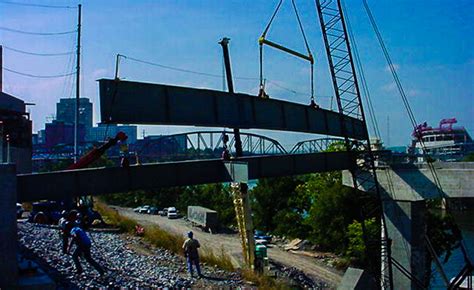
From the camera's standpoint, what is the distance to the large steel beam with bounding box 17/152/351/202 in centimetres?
1192

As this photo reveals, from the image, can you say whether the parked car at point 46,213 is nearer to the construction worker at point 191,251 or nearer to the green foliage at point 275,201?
the construction worker at point 191,251

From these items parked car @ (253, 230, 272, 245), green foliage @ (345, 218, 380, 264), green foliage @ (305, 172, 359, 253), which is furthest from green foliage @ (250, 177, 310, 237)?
green foliage @ (345, 218, 380, 264)

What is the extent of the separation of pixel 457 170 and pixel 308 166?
608cm

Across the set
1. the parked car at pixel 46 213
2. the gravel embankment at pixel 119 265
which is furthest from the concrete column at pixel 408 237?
the parked car at pixel 46 213

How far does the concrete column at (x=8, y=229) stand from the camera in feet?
30.3

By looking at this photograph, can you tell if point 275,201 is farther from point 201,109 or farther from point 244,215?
point 201,109

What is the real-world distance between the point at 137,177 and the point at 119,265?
13.4ft

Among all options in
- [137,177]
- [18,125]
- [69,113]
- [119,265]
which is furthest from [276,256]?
[69,113]

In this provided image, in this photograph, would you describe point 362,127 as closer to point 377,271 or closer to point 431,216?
point 377,271

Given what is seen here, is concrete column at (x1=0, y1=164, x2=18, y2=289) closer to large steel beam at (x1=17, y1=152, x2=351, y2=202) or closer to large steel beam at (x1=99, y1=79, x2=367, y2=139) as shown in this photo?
large steel beam at (x1=17, y1=152, x2=351, y2=202)

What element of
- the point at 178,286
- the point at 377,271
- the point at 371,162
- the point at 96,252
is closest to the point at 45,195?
the point at 178,286

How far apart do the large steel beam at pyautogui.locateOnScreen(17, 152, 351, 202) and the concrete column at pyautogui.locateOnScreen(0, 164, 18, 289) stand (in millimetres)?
2351

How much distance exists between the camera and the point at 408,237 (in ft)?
67.2

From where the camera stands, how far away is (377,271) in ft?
77.9
